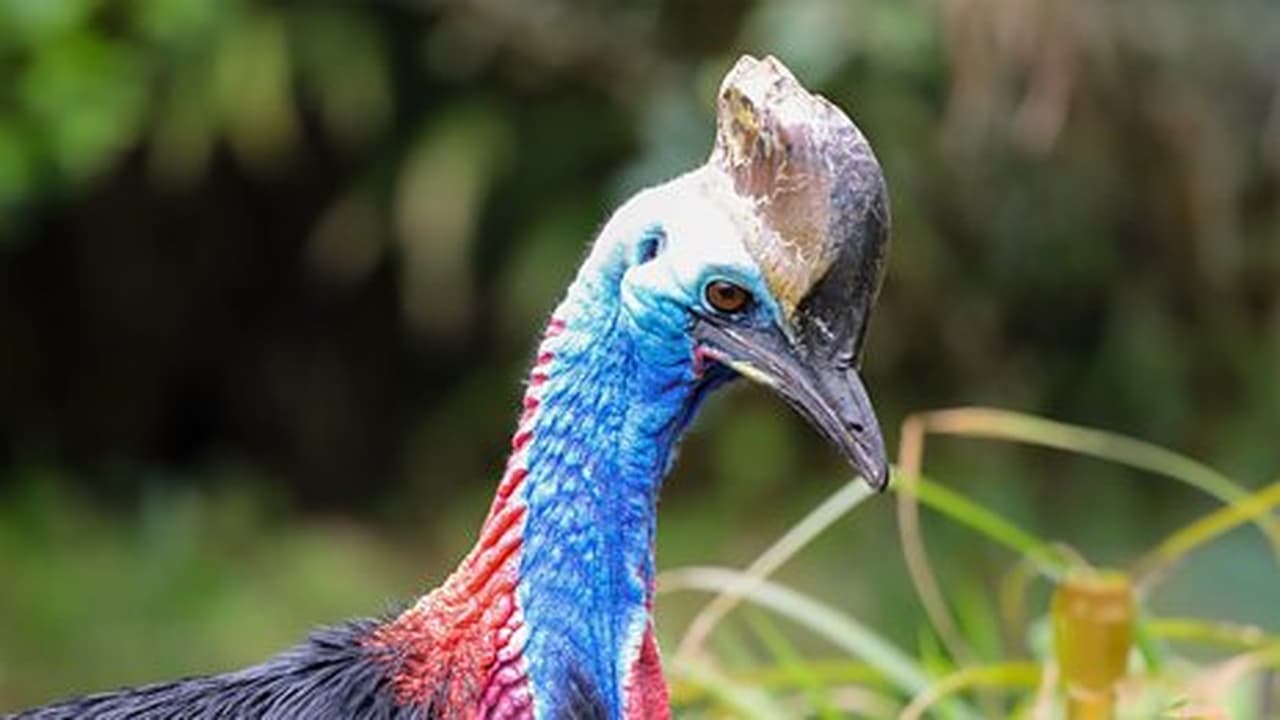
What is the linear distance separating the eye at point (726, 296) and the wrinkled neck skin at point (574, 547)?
5cm

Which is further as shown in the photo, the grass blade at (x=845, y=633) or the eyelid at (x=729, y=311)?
the grass blade at (x=845, y=633)

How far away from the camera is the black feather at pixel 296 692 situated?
1.75 m

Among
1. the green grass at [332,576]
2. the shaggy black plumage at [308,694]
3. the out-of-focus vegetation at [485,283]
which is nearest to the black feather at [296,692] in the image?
the shaggy black plumage at [308,694]

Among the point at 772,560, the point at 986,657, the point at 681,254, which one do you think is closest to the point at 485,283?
the point at 986,657

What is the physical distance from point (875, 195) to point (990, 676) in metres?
0.77

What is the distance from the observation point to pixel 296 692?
5.81 feet

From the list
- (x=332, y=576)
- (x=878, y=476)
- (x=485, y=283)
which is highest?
(x=485, y=283)

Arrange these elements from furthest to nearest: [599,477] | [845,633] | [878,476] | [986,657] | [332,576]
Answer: [332,576] < [986,657] < [845,633] < [599,477] < [878,476]

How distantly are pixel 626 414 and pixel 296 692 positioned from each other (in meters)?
0.29

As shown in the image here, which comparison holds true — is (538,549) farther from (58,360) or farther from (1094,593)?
(58,360)

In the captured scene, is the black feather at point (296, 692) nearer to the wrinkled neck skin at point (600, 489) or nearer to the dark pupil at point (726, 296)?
the wrinkled neck skin at point (600, 489)

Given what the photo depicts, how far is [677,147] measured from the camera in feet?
13.6

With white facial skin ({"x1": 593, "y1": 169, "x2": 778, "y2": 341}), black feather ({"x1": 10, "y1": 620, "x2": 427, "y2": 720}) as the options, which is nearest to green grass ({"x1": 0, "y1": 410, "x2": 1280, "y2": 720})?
black feather ({"x1": 10, "y1": 620, "x2": 427, "y2": 720})

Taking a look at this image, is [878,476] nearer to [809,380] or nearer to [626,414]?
[809,380]
